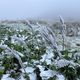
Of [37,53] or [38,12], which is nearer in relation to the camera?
[37,53]

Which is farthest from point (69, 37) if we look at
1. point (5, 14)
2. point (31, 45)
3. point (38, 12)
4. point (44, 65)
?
point (38, 12)

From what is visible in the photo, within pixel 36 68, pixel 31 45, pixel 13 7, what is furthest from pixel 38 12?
pixel 36 68

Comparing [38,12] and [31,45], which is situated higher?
[31,45]

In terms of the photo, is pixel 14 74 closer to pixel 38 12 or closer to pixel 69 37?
pixel 69 37

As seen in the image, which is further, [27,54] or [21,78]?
[27,54]

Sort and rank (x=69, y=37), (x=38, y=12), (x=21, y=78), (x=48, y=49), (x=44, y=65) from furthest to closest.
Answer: (x=38, y=12) < (x=69, y=37) < (x=48, y=49) < (x=44, y=65) < (x=21, y=78)

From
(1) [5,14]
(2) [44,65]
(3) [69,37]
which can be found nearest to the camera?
(2) [44,65]

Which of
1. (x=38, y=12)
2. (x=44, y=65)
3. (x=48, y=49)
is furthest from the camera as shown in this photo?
(x=38, y=12)

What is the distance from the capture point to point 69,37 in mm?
13055

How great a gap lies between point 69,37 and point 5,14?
16.8 m

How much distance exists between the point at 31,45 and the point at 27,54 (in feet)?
3.46

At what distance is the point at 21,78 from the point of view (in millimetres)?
5980

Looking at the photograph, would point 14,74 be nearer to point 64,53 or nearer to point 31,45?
point 64,53

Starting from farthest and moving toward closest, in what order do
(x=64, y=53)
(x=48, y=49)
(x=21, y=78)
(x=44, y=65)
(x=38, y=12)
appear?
(x=38, y=12)
(x=48, y=49)
(x=64, y=53)
(x=44, y=65)
(x=21, y=78)
